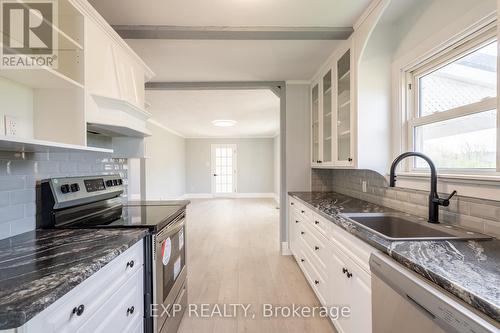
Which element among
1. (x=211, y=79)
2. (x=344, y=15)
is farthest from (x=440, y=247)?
(x=211, y=79)

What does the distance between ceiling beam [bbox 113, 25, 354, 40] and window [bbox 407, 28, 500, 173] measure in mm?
771

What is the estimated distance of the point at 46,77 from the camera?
1.18 m

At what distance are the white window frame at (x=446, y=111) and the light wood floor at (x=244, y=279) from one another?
152 cm

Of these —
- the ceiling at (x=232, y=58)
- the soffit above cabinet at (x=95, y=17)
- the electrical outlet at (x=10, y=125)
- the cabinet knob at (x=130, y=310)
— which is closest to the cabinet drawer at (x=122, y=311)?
the cabinet knob at (x=130, y=310)

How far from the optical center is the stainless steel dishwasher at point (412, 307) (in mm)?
689

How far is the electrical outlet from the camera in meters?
1.20

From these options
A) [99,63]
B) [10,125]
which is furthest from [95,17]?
[10,125]

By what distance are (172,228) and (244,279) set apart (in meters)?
1.33

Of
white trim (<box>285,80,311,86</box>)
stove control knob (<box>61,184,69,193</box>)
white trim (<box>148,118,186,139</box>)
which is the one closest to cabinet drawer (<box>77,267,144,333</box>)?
stove control knob (<box>61,184,69,193</box>)

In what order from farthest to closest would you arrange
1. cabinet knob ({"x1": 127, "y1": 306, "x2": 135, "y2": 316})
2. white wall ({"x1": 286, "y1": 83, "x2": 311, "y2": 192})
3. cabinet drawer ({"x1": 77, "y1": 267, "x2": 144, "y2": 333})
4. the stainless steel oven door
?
white wall ({"x1": 286, "y1": 83, "x2": 311, "y2": 192})
the stainless steel oven door
cabinet knob ({"x1": 127, "y1": 306, "x2": 135, "y2": 316})
cabinet drawer ({"x1": 77, "y1": 267, "x2": 144, "y2": 333})

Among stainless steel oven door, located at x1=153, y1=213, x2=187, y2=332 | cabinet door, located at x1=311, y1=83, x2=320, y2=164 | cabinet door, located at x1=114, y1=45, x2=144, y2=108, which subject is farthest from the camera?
cabinet door, located at x1=311, y1=83, x2=320, y2=164

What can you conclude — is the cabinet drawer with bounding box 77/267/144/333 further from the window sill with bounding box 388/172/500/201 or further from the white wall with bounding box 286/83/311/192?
the white wall with bounding box 286/83/311/192

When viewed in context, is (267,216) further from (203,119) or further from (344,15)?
(344,15)

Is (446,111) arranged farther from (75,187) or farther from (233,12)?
(75,187)
